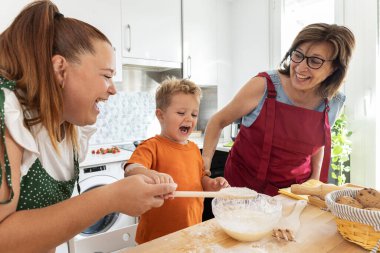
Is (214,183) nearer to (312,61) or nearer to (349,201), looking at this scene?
(349,201)

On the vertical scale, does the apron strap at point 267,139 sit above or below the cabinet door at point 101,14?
below

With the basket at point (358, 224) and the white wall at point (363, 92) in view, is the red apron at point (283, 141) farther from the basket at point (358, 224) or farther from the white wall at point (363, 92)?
the white wall at point (363, 92)

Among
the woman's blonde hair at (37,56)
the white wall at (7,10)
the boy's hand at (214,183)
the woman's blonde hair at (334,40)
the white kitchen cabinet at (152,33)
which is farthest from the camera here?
the white kitchen cabinet at (152,33)

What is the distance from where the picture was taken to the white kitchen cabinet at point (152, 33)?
2.39 meters

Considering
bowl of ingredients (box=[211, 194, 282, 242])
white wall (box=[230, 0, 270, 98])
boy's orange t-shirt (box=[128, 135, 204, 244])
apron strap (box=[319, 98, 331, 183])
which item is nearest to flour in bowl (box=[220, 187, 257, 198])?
bowl of ingredients (box=[211, 194, 282, 242])

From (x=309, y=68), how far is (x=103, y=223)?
1.77m

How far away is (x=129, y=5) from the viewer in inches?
93.7

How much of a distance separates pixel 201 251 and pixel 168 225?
1.44 feet

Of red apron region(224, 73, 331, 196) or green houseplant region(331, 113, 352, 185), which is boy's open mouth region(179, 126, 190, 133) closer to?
red apron region(224, 73, 331, 196)

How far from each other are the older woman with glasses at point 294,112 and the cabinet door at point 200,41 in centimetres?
155

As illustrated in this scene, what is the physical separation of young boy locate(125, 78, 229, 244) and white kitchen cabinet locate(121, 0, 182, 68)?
1.33 meters

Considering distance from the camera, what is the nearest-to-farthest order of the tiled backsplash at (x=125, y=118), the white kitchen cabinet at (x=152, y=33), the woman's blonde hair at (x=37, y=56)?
the woman's blonde hair at (x=37, y=56)
the white kitchen cabinet at (x=152, y=33)
the tiled backsplash at (x=125, y=118)

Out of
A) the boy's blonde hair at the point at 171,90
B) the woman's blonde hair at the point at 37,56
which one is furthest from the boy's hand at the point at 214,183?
the woman's blonde hair at the point at 37,56

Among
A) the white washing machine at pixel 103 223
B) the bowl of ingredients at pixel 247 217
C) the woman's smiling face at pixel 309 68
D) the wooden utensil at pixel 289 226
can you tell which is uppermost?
the woman's smiling face at pixel 309 68
